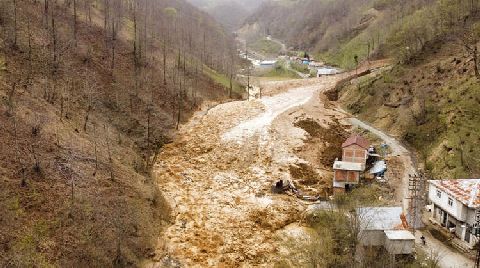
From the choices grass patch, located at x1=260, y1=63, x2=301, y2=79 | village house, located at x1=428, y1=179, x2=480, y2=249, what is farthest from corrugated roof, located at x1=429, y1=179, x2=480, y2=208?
grass patch, located at x1=260, y1=63, x2=301, y2=79

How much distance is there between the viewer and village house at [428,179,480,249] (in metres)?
30.1

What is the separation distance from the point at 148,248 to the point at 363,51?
251 feet

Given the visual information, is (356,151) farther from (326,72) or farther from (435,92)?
(326,72)

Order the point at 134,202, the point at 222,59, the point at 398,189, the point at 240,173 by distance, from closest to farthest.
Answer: the point at 134,202
the point at 398,189
the point at 240,173
the point at 222,59

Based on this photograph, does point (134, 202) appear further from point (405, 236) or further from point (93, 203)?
point (405, 236)

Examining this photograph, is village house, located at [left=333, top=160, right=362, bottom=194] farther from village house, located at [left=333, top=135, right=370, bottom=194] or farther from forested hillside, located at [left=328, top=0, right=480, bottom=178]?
forested hillside, located at [left=328, top=0, right=480, bottom=178]

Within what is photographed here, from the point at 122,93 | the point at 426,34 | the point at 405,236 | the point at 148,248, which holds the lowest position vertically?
the point at 148,248

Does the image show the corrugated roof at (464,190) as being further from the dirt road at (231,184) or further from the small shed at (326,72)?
the small shed at (326,72)

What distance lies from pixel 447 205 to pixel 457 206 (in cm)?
123

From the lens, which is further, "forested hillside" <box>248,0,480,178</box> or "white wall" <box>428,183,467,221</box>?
"forested hillside" <box>248,0,480,178</box>

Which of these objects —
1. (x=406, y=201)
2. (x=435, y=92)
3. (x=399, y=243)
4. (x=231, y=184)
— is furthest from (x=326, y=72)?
(x=399, y=243)

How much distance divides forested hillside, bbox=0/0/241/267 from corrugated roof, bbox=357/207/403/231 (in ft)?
45.4

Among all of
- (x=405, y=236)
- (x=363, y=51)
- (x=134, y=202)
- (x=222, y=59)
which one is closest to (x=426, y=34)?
(x=363, y=51)

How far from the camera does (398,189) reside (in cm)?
3884
